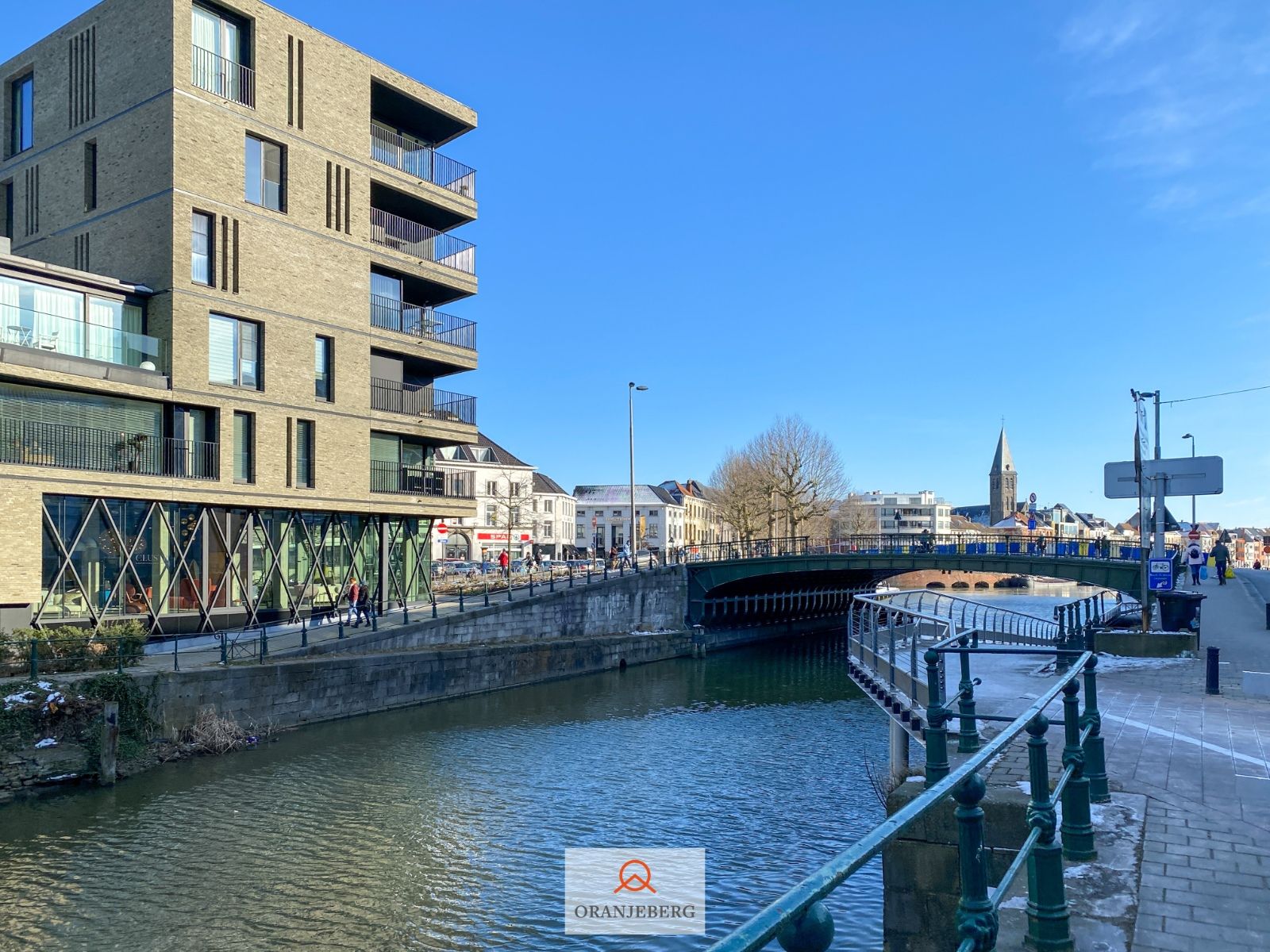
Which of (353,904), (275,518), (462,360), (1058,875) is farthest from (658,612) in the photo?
(1058,875)

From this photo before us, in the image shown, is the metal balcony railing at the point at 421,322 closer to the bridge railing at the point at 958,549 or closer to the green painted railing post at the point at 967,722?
the bridge railing at the point at 958,549

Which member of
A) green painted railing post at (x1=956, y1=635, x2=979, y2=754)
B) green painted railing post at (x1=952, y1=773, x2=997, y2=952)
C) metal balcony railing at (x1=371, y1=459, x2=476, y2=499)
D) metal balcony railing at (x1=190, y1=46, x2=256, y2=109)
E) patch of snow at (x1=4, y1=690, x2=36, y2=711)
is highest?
metal balcony railing at (x1=190, y1=46, x2=256, y2=109)

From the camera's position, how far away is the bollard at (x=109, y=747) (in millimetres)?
18766

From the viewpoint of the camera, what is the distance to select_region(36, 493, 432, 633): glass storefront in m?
25.5

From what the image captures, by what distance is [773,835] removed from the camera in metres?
15.7

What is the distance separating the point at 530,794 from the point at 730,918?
6.99m

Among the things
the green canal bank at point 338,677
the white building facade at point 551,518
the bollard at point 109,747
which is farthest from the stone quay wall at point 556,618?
the white building facade at point 551,518

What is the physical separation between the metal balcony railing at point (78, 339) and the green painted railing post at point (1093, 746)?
25.2 m

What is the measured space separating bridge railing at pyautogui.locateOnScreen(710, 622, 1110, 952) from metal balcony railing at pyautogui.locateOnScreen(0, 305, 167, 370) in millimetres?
24027

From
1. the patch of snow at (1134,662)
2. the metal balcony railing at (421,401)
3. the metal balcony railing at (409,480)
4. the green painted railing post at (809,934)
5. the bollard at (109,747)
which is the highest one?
the metal balcony railing at (421,401)

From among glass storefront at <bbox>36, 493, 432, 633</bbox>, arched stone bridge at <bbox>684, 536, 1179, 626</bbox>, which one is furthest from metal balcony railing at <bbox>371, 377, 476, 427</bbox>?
arched stone bridge at <bbox>684, 536, 1179, 626</bbox>

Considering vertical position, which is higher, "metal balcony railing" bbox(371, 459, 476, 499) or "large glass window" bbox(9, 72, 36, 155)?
"large glass window" bbox(9, 72, 36, 155)

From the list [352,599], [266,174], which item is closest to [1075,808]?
[352,599]

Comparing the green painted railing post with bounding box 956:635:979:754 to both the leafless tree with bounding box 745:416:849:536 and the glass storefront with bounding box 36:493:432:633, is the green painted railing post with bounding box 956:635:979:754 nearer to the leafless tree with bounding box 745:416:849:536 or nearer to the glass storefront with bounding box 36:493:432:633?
the glass storefront with bounding box 36:493:432:633
